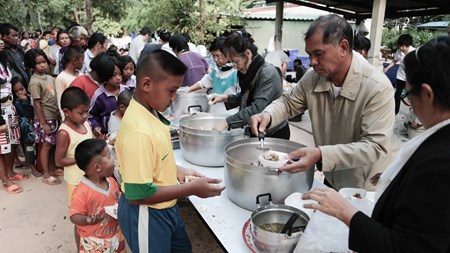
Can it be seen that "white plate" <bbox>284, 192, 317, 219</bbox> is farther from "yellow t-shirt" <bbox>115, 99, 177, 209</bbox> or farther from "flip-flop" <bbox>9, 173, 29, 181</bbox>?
"flip-flop" <bbox>9, 173, 29, 181</bbox>

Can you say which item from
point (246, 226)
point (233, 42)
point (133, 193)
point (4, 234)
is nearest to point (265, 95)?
point (233, 42)

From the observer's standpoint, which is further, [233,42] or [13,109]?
[13,109]

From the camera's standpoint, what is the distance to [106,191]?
72.2 inches

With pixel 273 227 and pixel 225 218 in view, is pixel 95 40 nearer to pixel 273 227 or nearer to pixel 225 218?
pixel 225 218

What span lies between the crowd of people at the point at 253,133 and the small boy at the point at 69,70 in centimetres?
1

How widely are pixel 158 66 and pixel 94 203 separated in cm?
99

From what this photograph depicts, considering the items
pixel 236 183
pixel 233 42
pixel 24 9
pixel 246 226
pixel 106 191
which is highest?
pixel 24 9

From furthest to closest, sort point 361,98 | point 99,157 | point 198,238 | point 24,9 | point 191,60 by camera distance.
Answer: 1. point 24,9
2. point 191,60
3. point 198,238
4. point 99,157
5. point 361,98

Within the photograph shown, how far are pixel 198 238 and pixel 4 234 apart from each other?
66.8 inches

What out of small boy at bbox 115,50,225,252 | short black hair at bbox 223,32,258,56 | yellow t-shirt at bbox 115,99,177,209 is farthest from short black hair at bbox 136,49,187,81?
short black hair at bbox 223,32,258,56

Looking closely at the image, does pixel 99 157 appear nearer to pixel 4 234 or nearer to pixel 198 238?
pixel 198 238

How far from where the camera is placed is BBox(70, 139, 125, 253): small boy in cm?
172

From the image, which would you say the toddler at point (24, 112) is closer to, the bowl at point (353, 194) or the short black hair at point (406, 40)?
the bowl at point (353, 194)

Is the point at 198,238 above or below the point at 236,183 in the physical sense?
below
